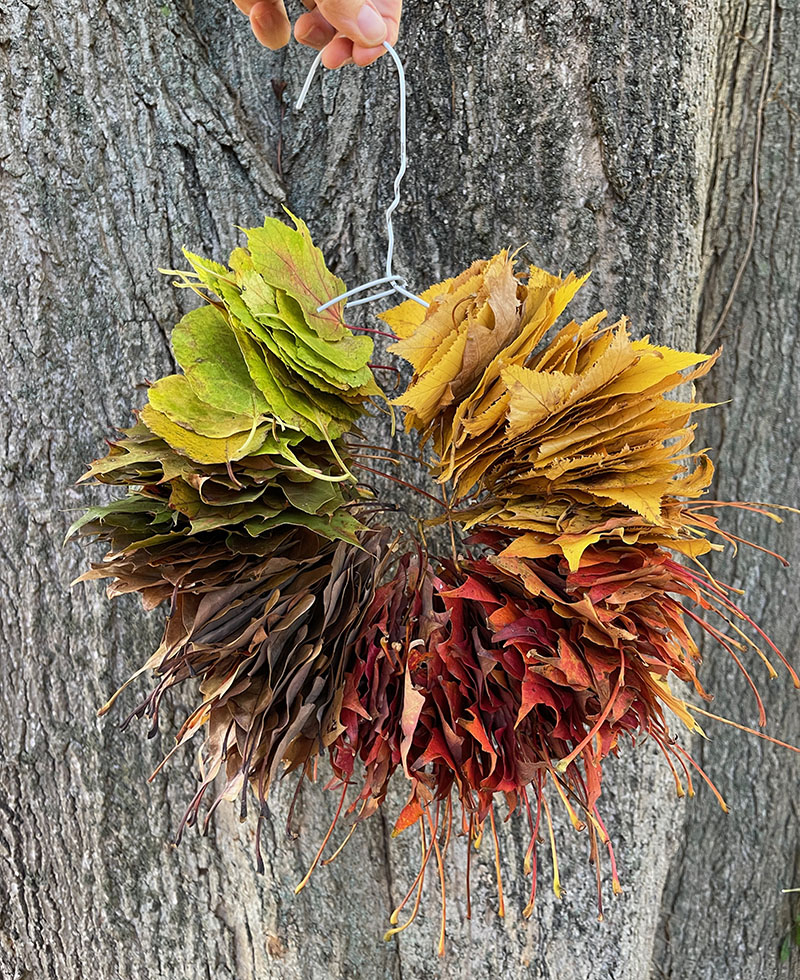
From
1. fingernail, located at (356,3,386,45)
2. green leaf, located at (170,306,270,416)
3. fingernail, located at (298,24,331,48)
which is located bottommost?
green leaf, located at (170,306,270,416)

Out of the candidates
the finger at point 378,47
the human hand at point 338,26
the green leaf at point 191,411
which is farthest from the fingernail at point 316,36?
the green leaf at point 191,411

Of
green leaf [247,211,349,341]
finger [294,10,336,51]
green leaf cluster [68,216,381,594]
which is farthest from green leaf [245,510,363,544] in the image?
A: finger [294,10,336,51]

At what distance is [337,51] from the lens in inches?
31.2

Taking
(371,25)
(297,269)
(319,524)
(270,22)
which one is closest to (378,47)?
(371,25)

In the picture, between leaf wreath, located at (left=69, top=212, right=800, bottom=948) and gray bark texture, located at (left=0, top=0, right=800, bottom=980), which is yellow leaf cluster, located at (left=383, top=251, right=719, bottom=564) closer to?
leaf wreath, located at (left=69, top=212, right=800, bottom=948)

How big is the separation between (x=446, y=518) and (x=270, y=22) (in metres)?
0.61

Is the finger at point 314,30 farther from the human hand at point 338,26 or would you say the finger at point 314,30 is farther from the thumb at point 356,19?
the thumb at point 356,19

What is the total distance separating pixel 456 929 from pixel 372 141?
112 centimetres

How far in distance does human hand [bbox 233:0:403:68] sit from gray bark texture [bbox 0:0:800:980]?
0.47ft

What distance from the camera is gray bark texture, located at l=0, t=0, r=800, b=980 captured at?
939 millimetres

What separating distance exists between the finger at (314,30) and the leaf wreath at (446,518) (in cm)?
33

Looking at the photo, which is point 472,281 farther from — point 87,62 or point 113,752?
point 113,752

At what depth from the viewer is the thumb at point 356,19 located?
70 cm

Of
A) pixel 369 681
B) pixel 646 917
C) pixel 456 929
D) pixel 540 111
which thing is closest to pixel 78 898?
pixel 456 929
